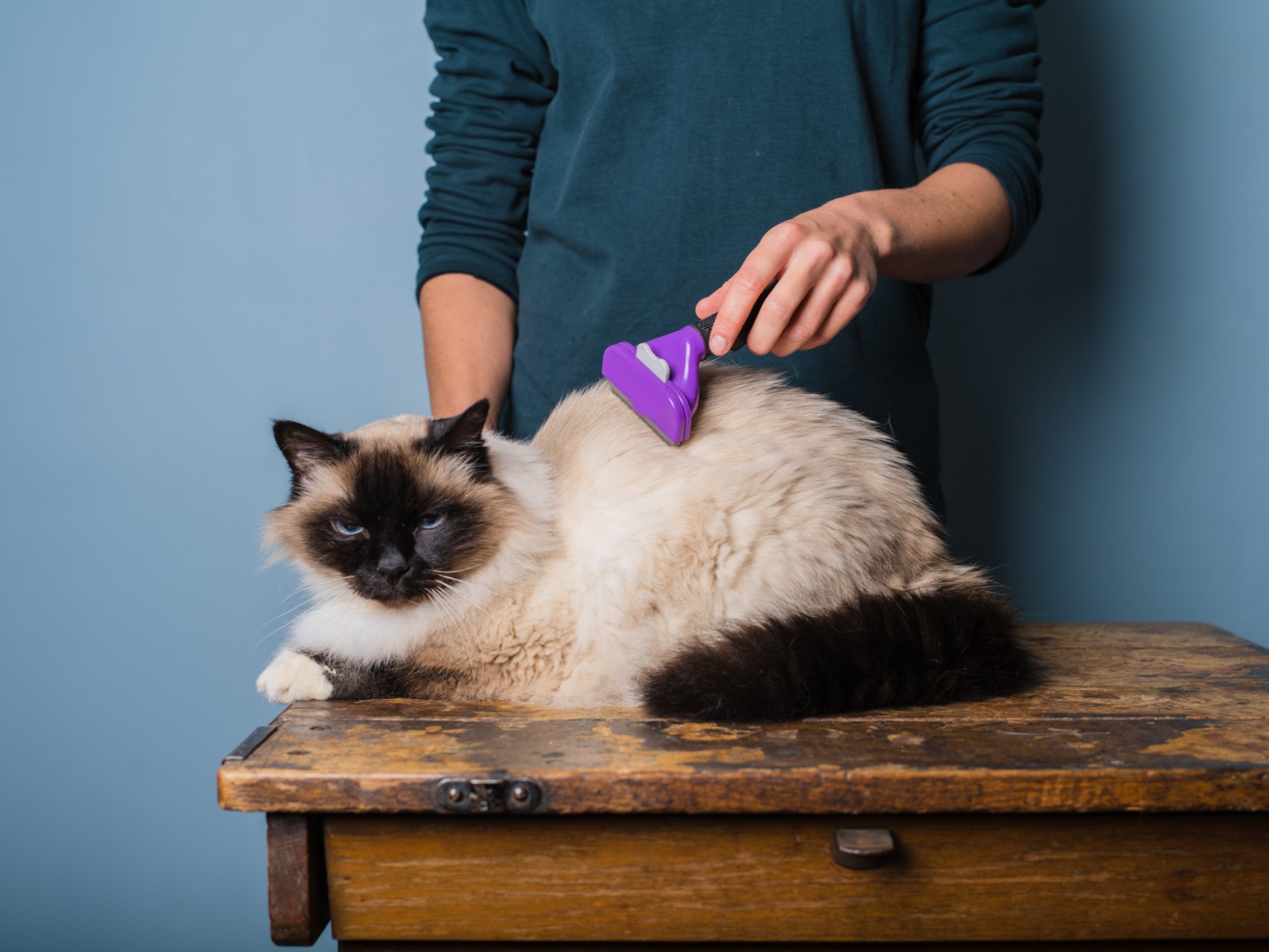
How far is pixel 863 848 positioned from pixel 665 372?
0.57 meters

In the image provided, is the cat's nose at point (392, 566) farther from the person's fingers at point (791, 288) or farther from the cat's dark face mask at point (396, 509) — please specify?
the person's fingers at point (791, 288)

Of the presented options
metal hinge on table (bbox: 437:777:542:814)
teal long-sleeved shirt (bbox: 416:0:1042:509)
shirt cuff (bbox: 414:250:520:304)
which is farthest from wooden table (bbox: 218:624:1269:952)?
shirt cuff (bbox: 414:250:520:304)

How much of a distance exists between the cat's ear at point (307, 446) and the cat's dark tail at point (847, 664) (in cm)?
48

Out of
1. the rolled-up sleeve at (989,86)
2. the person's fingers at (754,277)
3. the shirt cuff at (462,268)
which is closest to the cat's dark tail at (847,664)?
the person's fingers at (754,277)

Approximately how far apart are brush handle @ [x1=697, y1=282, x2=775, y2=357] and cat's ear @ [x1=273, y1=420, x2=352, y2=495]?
18.2 inches

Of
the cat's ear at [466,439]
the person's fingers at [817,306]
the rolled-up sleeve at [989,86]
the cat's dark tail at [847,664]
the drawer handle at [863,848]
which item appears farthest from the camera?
the rolled-up sleeve at [989,86]

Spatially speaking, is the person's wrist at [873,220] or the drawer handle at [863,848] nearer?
the drawer handle at [863,848]

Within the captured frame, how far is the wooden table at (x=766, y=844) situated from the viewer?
83 centimetres

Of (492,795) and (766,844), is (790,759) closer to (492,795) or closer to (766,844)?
(766,844)

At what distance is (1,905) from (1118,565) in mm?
2698

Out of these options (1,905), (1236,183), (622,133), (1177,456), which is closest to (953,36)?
(622,133)

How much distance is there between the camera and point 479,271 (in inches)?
67.4

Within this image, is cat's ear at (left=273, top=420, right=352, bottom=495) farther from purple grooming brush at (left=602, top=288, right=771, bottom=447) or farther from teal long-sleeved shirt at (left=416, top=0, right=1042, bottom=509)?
teal long-sleeved shirt at (left=416, top=0, right=1042, bottom=509)

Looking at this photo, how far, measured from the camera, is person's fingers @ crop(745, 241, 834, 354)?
1038mm
